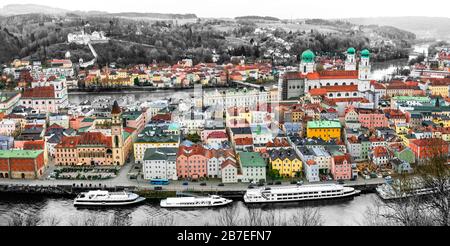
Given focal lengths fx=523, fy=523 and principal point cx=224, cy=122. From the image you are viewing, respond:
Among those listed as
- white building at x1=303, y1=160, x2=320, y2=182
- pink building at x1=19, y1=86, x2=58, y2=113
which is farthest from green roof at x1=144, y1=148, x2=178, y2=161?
pink building at x1=19, y1=86, x2=58, y2=113

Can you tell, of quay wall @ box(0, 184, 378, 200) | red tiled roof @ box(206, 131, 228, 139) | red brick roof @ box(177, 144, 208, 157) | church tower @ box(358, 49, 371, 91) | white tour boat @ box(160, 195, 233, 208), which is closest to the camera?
white tour boat @ box(160, 195, 233, 208)

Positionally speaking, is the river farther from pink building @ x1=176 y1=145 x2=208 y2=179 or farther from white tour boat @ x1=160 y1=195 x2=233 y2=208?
pink building @ x1=176 y1=145 x2=208 y2=179

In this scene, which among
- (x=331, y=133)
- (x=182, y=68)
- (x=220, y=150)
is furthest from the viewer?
(x=182, y=68)

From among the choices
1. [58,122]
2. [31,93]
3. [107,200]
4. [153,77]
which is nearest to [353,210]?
[107,200]

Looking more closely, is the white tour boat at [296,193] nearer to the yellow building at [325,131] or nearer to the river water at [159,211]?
the river water at [159,211]

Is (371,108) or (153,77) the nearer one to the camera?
(371,108)

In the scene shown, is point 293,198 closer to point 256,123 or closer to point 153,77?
point 256,123

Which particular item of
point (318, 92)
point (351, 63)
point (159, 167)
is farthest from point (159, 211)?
A: point (351, 63)
